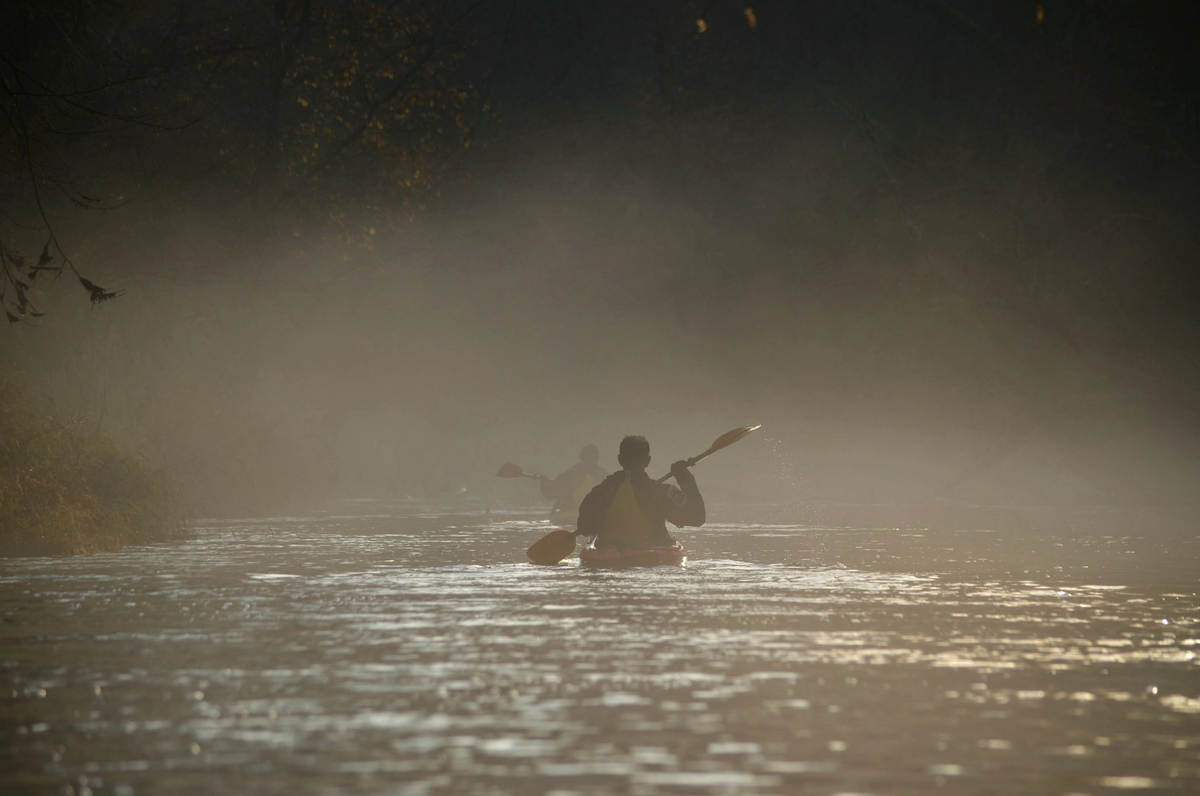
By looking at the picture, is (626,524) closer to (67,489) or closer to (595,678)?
(67,489)

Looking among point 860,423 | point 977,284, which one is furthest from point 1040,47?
point 860,423

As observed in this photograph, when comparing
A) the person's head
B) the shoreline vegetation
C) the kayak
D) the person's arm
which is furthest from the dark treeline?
the person's arm

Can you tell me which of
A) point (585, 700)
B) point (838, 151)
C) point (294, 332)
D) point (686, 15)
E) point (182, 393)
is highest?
point (686, 15)

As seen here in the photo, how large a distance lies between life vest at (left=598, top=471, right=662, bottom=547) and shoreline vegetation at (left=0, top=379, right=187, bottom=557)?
6.40 m

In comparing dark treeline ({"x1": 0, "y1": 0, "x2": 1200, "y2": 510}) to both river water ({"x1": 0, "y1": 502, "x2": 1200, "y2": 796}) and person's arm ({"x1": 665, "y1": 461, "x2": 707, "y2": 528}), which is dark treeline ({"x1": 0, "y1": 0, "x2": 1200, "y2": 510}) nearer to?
river water ({"x1": 0, "y1": 502, "x2": 1200, "y2": 796})

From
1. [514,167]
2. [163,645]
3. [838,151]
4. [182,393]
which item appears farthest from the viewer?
[514,167]

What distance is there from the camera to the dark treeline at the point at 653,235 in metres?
24.4

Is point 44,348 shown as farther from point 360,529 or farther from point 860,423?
point 860,423

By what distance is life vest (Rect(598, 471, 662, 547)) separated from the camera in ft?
53.5

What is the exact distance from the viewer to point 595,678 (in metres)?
8.64

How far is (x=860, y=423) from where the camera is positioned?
4572cm

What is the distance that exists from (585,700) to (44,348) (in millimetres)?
18948

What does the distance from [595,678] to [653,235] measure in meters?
36.9

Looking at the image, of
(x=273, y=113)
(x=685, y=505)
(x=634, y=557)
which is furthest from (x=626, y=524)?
(x=273, y=113)
